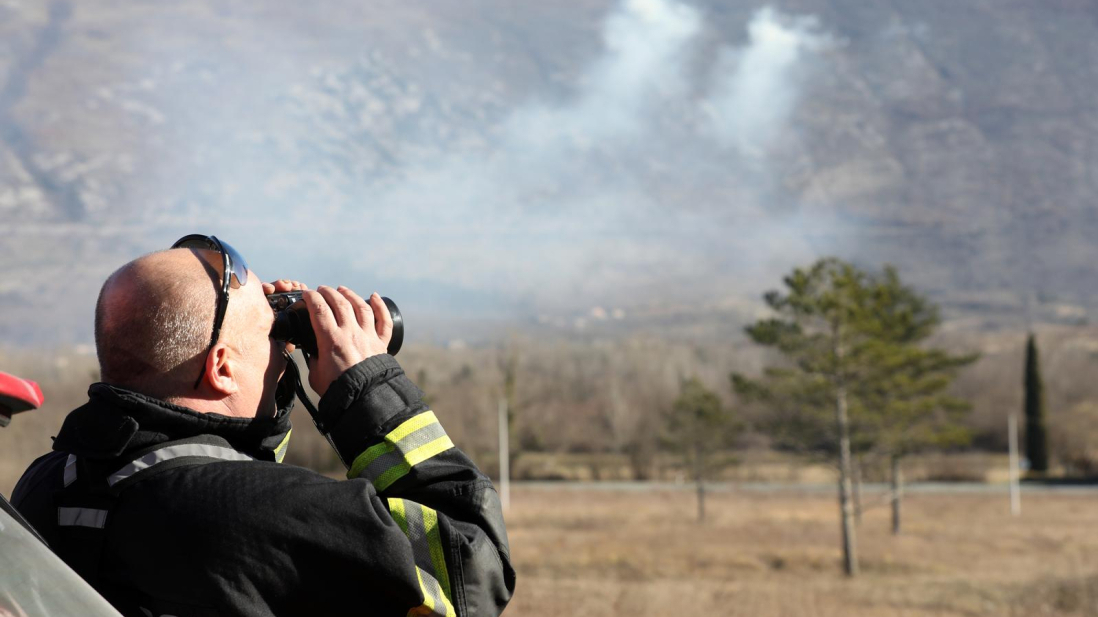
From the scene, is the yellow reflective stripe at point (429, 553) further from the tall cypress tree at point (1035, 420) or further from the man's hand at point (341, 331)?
the tall cypress tree at point (1035, 420)

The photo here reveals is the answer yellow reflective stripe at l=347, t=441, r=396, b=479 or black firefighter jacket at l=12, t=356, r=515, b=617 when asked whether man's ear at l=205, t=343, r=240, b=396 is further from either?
yellow reflective stripe at l=347, t=441, r=396, b=479

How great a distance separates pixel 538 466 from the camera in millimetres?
73438

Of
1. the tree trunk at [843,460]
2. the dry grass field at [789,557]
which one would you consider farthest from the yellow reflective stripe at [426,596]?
the tree trunk at [843,460]

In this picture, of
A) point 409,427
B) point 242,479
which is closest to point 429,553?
point 409,427

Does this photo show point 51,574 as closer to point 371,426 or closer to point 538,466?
point 371,426

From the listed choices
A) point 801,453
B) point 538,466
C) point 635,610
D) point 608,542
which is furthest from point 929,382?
point 538,466

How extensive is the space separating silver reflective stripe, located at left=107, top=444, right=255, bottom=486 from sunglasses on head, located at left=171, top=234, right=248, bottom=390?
122mm

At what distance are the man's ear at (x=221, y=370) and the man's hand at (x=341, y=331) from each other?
0.50 feet

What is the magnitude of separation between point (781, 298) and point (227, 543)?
3310 centimetres

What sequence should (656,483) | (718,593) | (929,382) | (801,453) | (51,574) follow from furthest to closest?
(656,483) < (929,382) < (801,453) < (718,593) < (51,574)

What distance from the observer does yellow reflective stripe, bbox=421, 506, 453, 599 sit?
1.99 meters

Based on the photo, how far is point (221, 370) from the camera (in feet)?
7.04

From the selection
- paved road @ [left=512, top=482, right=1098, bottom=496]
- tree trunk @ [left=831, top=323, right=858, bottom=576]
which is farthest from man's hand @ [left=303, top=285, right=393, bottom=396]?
paved road @ [left=512, top=482, right=1098, bottom=496]

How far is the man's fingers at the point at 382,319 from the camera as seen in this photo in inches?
89.0
